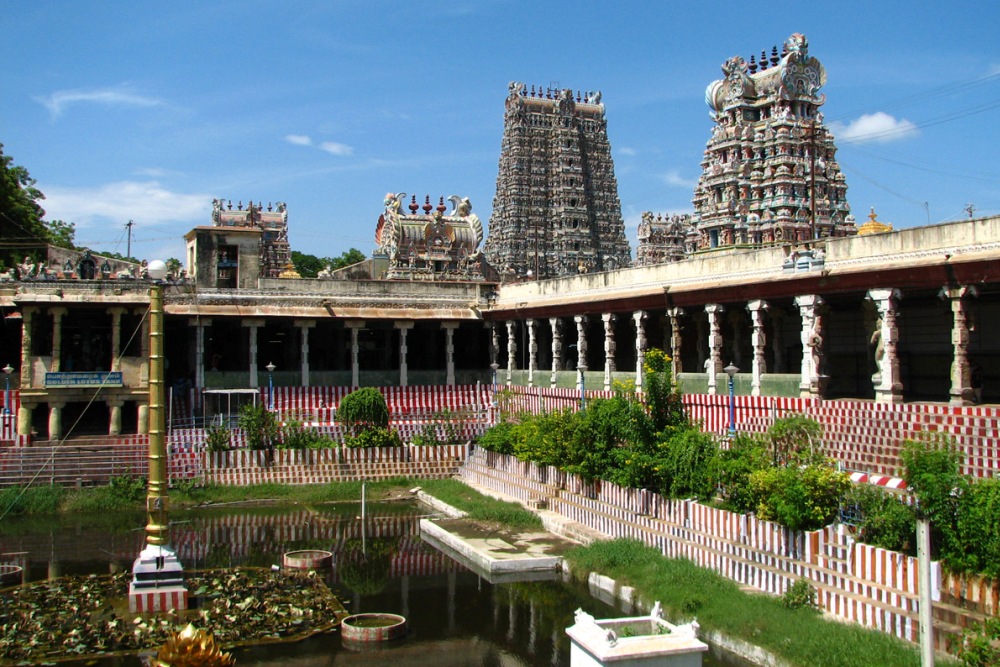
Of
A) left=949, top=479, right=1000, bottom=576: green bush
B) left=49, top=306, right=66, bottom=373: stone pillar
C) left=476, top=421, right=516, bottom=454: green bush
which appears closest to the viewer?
left=949, top=479, right=1000, bottom=576: green bush

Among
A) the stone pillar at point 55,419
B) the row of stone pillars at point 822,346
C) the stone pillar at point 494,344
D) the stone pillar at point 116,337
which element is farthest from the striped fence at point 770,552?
the stone pillar at point 55,419

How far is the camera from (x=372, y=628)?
49.7 feet

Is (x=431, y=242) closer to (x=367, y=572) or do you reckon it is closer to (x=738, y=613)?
(x=367, y=572)

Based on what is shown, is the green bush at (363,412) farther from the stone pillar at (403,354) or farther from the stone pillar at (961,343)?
the stone pillar at (961,343)

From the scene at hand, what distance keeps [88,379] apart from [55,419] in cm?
150

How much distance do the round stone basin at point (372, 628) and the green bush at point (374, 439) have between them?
1397 cm

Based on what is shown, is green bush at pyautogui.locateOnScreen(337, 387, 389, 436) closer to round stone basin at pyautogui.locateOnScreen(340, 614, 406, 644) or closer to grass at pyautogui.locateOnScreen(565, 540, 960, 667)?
grass at pyautogui.locateOnScreen(565, 540, 960, 667)

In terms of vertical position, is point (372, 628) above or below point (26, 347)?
below

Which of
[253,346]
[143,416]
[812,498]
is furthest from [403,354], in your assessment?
[812,498]

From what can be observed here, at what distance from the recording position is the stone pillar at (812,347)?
67.8 ft

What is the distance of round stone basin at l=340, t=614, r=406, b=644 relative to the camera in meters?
15.1

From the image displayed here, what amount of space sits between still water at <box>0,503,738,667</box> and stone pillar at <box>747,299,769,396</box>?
6.75 meters

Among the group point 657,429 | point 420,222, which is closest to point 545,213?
point 420,222

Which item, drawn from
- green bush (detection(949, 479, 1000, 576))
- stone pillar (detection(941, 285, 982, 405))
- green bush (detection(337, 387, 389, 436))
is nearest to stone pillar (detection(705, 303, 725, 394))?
stone pillar (detection(941, 285, 982, 405))
